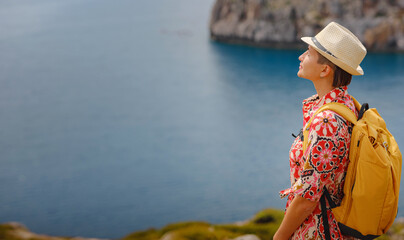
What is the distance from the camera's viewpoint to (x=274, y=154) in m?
18.3

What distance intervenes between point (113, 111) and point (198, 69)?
1051 centimetres

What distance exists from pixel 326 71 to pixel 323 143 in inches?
18.9

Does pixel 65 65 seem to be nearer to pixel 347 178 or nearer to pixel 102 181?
pixel 102 181

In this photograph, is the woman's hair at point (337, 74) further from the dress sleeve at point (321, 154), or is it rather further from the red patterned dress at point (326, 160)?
the dress sleeve at point (321, 154)

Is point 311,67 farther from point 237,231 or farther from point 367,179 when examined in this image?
point 237,231

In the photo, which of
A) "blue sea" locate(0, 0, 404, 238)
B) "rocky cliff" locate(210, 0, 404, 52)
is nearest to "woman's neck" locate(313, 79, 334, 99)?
"blue sea" locate(0, 0, 404, 238)

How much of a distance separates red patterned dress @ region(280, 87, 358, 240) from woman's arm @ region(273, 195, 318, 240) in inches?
2.1

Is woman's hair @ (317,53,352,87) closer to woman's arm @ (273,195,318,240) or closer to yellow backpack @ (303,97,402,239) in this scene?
yellow backpack @ (303,97,402,239)

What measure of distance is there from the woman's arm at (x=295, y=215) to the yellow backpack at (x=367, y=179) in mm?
128

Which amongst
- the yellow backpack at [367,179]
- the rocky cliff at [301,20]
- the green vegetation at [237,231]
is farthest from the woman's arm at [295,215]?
the rocky cliff at [301,20]

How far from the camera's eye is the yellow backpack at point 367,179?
7.71ft

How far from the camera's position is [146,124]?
2317 centimetres

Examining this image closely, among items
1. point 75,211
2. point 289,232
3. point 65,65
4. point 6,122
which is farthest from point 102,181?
point 65,65

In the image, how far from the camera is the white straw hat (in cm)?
250
